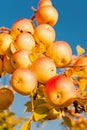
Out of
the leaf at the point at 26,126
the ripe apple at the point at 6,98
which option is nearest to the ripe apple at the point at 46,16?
the ripe apple at the point at 6,98

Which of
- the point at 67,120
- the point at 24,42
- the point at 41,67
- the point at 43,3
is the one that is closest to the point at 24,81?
the point at 41,67

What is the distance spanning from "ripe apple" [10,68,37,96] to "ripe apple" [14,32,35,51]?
Answer: 0.51 ft

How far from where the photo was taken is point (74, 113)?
1.71 meters

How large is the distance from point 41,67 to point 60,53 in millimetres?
149

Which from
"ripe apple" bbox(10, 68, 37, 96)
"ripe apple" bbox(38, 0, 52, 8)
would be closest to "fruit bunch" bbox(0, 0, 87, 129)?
"ripe apple" bbox(10, 68, 37, 96)

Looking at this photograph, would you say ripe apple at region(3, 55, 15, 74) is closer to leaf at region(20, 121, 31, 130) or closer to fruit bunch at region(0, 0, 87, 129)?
fruit bunch at region(0, 0, 87, 129)

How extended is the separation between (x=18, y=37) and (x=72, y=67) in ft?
1.00

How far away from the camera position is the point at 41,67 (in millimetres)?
1585

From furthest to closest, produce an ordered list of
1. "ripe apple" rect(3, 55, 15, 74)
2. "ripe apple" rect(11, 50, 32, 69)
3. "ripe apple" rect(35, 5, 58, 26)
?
"ripe apple" rect(35, 5, 58, 26), "ripe apple" rect(3, 55, 15, 74), "ripe apple" rect(11, 50, 32, 69)

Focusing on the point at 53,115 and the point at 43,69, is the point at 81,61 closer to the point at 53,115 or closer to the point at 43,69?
the point at 43,69

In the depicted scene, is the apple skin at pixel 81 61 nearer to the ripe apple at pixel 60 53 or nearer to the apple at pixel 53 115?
the ripe apple at pixel 60 53

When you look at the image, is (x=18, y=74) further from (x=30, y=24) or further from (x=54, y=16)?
(x=54, y=16)

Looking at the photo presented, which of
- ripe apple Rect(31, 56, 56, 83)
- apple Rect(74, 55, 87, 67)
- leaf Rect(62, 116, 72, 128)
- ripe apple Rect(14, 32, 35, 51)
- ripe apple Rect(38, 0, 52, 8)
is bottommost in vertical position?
leaf Rect(62, 116, 72, 128)

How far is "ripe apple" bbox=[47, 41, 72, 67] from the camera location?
1642mm
